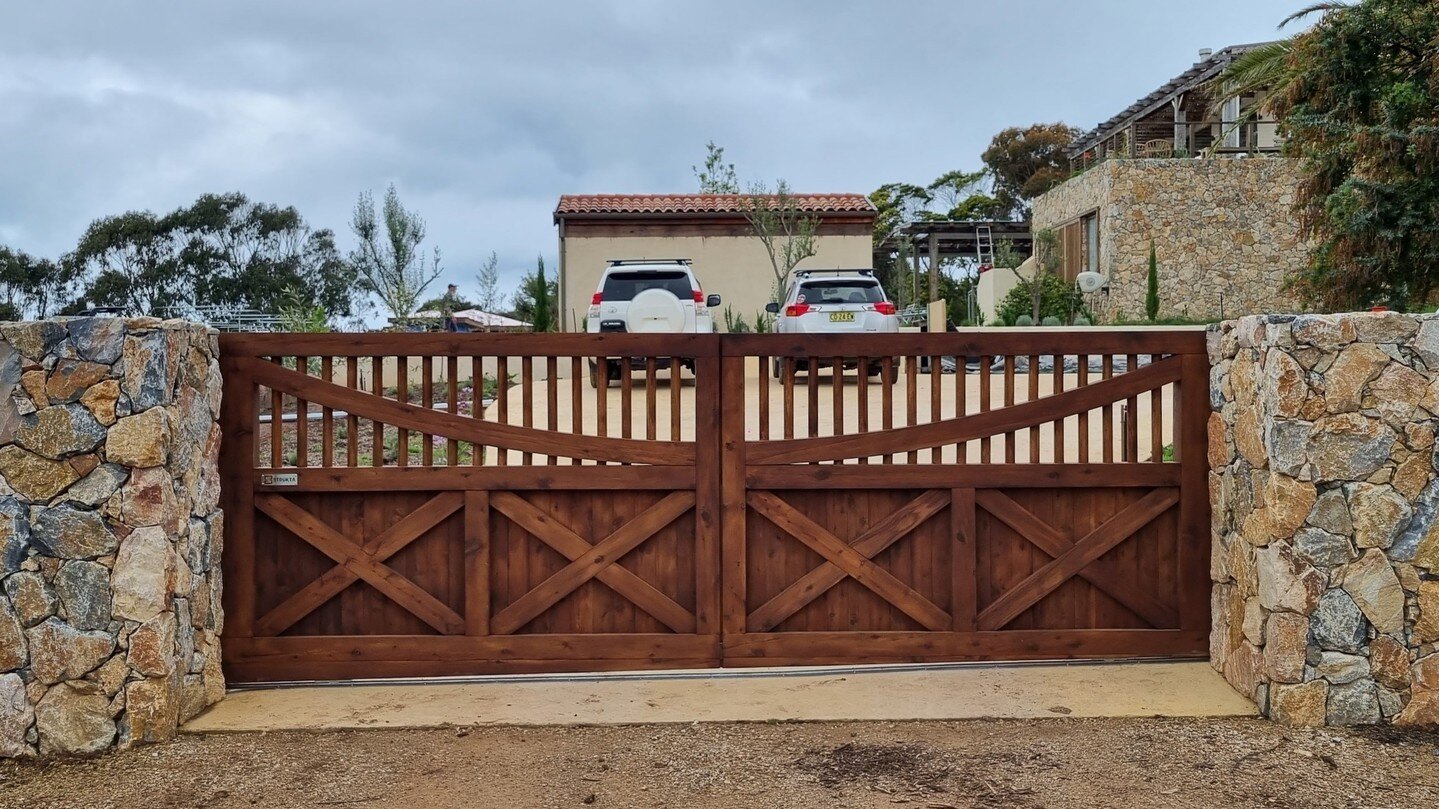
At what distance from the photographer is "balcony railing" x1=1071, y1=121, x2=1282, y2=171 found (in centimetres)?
2627

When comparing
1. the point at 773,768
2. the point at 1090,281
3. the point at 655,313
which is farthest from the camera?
the point at 1090,281

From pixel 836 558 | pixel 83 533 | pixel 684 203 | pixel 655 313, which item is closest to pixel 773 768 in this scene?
pixel 836 558

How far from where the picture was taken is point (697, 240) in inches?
945

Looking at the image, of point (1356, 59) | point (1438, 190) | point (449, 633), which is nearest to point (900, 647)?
point (449, 633)

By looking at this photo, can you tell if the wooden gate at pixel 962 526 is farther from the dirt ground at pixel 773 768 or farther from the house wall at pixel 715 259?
the house wall at pixel 715 259

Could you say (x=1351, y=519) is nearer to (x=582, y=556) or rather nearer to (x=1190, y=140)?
(x=582, y=556)

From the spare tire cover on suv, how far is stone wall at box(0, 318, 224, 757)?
979 centimetres

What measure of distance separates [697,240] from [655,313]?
9.56 meters

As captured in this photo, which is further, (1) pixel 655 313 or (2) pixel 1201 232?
(2) pixel 1201 232

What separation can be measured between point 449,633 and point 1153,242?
22885 mm

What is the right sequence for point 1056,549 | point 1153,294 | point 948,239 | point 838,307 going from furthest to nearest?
point 948,239 → point 1153,294 → point 838,307 → point 1056,549

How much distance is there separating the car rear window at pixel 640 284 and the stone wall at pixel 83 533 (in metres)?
10.6

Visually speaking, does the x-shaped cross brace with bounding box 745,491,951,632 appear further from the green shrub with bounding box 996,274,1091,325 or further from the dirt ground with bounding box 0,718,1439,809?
the green shrub with bounding box 996,274,1091,325

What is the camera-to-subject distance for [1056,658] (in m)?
5.90
